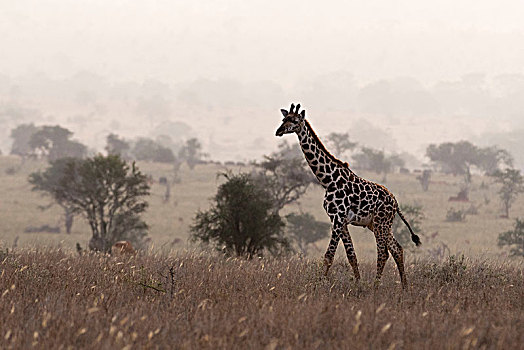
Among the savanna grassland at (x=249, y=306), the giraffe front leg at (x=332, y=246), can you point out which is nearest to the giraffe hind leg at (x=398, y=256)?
the savanna grassland at (x=249, y=306)

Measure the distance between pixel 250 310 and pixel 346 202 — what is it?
324 centimetres

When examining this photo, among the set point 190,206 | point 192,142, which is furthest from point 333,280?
point 192,142

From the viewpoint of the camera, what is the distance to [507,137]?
193750 millimetres

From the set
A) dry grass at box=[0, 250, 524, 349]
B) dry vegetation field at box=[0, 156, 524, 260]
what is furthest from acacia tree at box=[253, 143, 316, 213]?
dry grass at box=[0, 250, 524, 349]

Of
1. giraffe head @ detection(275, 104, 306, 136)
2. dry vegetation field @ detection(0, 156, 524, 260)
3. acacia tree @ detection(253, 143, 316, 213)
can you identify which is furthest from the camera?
dry vegetation field @ detection(0, 156, 524, 260)


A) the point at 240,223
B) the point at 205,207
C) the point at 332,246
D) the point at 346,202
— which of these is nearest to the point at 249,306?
the point at 332,246

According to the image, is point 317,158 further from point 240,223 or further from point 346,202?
point 240,223

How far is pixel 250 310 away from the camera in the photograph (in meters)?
6.79

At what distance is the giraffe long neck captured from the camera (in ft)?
31.3

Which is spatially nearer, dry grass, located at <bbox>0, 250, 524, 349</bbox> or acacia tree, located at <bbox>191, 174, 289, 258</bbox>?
dry grass, located at <bbox>0, 250, 524, 349</bbox>

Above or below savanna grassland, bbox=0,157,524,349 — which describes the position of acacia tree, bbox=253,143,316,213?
above

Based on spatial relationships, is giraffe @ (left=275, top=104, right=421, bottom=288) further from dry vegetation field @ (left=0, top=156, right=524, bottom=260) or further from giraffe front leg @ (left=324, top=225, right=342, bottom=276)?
dry vegetation field @ (left=0, top=156, right=524, bottom=260)

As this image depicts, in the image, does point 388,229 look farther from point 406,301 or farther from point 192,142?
point 192,142

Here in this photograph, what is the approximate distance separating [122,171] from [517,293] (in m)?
21.7
